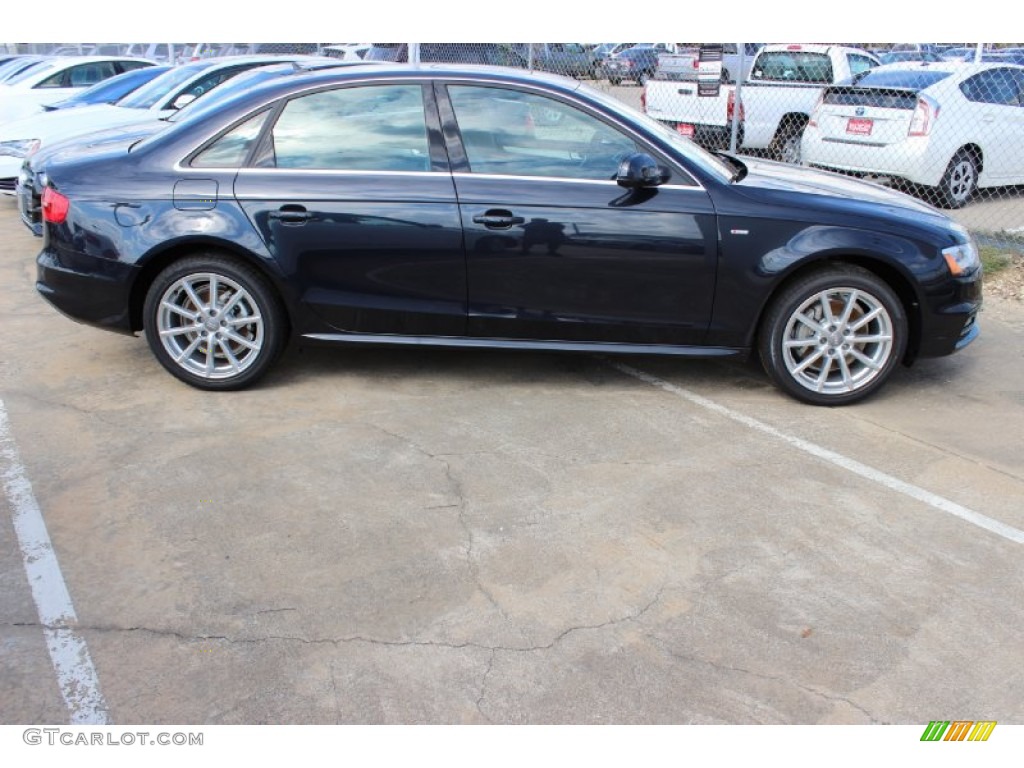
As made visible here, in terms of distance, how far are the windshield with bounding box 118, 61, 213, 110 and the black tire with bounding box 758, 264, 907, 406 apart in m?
7.31

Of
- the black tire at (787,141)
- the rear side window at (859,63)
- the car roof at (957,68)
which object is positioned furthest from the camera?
the rear side window at (859,63)

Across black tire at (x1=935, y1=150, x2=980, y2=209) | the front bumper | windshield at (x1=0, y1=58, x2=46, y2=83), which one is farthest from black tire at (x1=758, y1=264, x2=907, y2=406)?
windshield at (x1=0, y1=58, x2=46, y2=83)

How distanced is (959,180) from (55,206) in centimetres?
889

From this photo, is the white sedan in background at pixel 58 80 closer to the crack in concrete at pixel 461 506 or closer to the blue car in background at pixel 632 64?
the blue car in background at pixel 632 64

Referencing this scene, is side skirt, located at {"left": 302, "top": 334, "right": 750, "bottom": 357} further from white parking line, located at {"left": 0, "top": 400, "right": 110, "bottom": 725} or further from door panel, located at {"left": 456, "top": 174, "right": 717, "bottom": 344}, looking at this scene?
white parking line, located at {"left": 0, "top": 400, "right": 110, "bottom": 725}

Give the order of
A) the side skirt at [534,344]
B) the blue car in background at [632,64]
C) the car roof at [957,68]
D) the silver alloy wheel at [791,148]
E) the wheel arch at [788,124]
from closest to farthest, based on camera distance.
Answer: the side skirt at [534,344], the car roof at [957,68], the silver alloy wheel at [791,148], the wheel arch at [788,124], the blue car in background at [632,64]

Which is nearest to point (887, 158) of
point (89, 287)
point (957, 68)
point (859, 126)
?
point (859, 126)

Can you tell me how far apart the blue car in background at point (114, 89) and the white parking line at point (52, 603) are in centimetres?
787

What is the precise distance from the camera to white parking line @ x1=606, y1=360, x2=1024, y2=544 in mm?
3946

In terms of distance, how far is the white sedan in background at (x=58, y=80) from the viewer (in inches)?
526

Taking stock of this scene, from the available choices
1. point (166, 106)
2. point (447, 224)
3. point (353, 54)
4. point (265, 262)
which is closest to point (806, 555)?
point (447, 224)

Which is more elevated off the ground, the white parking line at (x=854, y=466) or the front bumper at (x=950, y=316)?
the front bumper at (x=950, y=316)

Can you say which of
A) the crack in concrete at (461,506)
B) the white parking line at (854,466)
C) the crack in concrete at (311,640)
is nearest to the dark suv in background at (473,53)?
the white parking line at (854,466)

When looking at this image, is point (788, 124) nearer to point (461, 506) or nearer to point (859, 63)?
point (859, 63)
